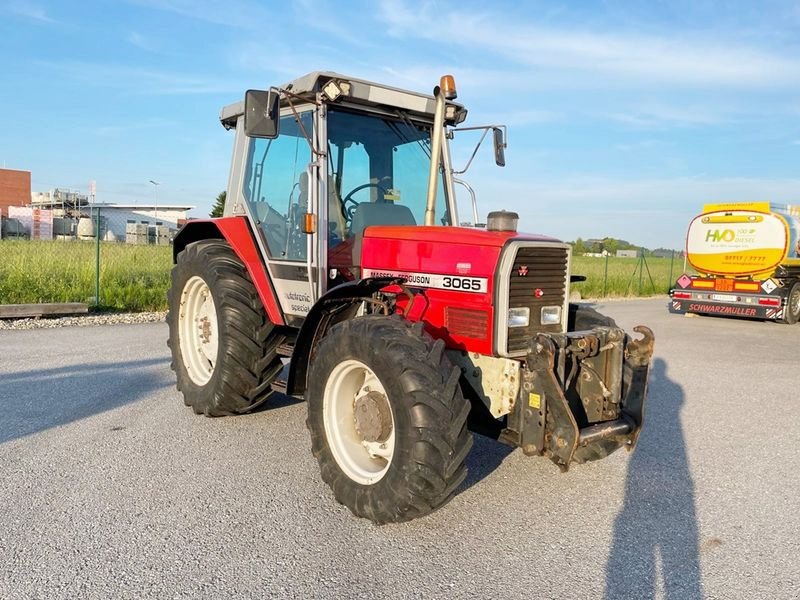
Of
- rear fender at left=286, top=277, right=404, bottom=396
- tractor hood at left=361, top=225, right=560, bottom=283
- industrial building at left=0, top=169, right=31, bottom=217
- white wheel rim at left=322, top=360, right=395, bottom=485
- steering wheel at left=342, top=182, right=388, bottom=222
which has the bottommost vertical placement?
white wheel rim at left=322, top=360, right=395, bottom=485

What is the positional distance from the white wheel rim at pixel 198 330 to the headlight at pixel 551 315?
9.32 feet

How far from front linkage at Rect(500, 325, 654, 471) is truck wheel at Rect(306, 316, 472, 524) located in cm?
41

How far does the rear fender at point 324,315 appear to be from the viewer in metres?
4.01

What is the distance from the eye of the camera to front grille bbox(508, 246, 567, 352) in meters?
3.84

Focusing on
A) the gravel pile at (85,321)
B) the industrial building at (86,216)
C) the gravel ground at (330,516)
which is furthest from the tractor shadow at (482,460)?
the industrial building at (86,216)

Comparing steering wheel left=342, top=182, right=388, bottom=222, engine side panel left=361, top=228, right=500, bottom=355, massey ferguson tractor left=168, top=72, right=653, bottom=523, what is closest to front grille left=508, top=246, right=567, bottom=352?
massey ferguson tractor left=168, top=72, right=653, bottom=523

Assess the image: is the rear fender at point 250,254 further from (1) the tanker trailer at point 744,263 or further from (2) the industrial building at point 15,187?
(2) the industrial building at point 15,187

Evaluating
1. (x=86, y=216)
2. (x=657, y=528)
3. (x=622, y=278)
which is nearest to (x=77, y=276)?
(x=657, y=528)

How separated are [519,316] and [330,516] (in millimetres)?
1546

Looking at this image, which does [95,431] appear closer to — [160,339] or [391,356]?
[391,356]

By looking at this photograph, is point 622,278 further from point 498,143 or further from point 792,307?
point 498,143

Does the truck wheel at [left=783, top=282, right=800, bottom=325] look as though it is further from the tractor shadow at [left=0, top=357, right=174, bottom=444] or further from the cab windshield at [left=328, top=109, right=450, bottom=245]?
the tractor shadow at [left=0, top=357, right=174, bottom=444]

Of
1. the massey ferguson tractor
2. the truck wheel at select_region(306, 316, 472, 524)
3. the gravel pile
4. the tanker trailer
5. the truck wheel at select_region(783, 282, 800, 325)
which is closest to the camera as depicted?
the truck wheel at select_region(306, 316, 472, 524)

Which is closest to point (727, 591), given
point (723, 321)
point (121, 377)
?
point (121, 377)
